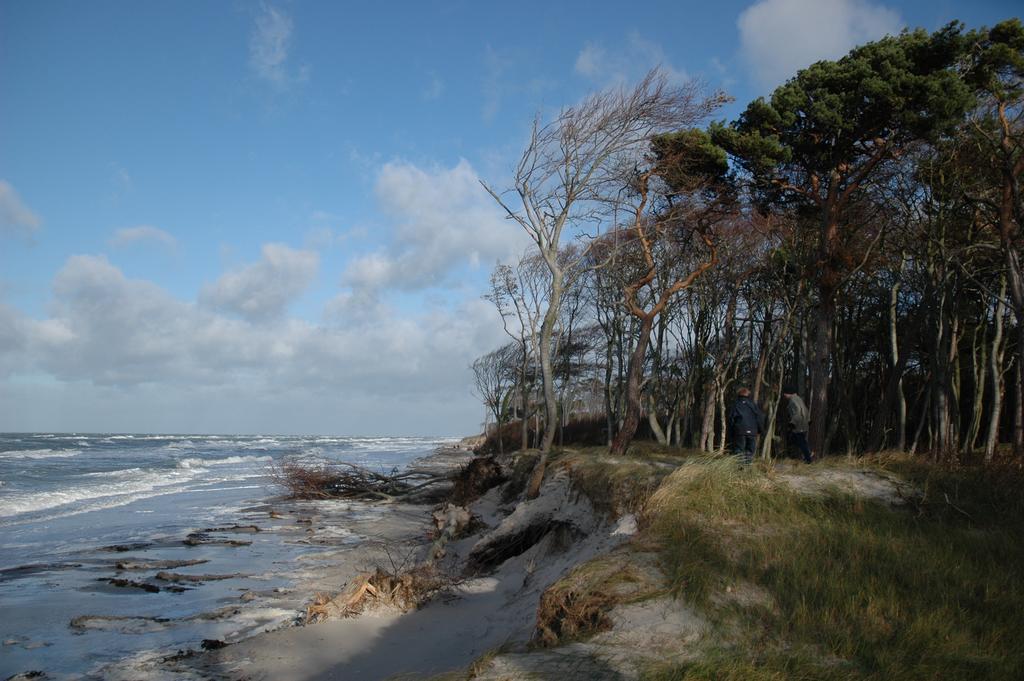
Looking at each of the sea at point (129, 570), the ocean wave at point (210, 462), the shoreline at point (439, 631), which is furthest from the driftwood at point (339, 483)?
the ocean wave at point (210, 462)

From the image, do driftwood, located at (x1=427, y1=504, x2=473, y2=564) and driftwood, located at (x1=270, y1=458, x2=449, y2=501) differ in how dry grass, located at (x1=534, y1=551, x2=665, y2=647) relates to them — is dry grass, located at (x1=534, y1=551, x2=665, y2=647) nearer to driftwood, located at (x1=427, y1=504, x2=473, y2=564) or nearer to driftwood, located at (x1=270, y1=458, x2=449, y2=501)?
driftwood, located at (x1=427, y1=504, x2=473, y2=564)

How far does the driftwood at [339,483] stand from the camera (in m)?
20.9

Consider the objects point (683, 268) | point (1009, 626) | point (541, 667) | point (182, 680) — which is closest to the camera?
point (541, 667)

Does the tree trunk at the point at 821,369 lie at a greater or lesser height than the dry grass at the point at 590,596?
greater

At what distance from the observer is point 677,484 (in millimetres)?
7320

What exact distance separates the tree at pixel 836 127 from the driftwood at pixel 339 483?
12.7 m

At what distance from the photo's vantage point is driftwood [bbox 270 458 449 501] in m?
20.9

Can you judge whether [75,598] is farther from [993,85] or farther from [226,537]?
[993,85]

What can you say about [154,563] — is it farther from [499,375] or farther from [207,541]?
[499,375]

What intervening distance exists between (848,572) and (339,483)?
18.4 meters

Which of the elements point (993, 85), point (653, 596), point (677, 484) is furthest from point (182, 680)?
point (993, 85)

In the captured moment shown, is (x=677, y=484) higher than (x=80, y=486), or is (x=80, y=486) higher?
(x=677, y=484)

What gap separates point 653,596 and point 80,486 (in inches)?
1083

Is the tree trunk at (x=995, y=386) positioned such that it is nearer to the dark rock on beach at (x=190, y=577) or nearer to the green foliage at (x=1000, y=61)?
the green foliage at (x=1000, y=61)
